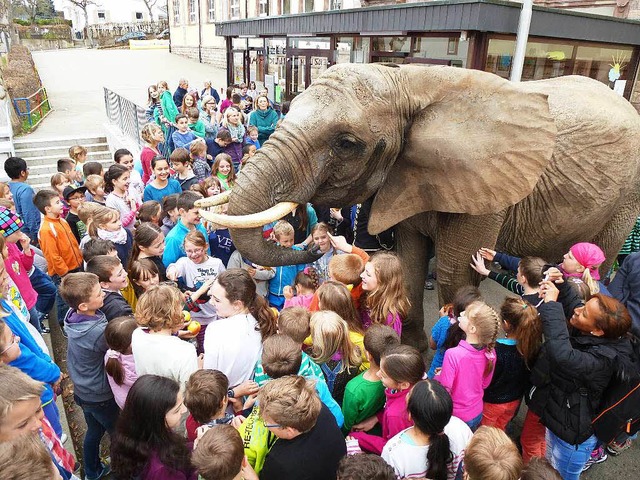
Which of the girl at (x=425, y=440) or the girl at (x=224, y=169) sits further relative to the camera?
the girl at (x=224, y=169)

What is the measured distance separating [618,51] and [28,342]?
13016 mm

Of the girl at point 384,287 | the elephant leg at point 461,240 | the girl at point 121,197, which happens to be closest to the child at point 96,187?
the girl at point 121,197

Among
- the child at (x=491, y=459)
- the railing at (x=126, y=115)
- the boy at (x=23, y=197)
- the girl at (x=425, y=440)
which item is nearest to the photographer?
the child at (x=491, y=459)

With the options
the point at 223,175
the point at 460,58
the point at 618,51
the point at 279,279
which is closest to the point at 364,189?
the point at 279,279

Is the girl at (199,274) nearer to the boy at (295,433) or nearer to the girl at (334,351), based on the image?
the girl at (334,351)

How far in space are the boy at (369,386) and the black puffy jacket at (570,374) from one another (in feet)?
3.05

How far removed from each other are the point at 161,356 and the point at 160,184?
4034mm

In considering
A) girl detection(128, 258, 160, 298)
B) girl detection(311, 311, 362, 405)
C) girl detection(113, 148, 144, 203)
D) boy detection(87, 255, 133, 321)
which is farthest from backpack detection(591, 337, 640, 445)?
girl detection(113, 148, 144, 203)

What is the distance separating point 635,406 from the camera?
2.96m

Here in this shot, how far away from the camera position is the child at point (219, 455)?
2.05 meters

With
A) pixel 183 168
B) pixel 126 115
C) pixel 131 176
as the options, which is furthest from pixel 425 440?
pixel 126 115

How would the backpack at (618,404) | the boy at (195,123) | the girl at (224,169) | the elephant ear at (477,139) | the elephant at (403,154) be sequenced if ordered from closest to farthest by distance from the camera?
1. the backpack at (618,404)
2. the elephant at (403,154)
3. the elephant ear at (477,139)
4. the girl at (224,169)
5. the boy at (195,123)

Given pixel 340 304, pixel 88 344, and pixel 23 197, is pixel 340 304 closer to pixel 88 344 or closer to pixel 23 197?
pixel 88 344

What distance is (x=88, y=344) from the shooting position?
3.20 m
